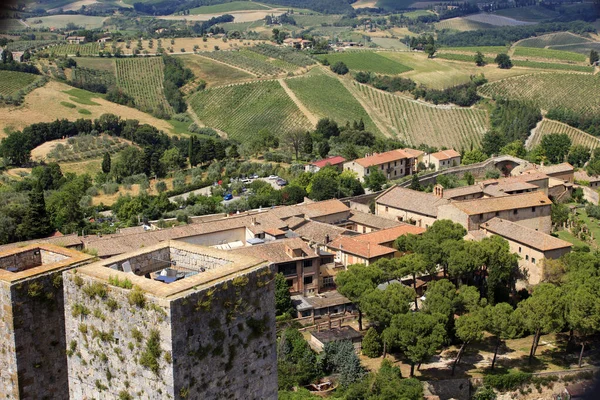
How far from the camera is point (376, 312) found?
29.4 m

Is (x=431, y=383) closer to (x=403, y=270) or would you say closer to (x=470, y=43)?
(x=403, y=270)

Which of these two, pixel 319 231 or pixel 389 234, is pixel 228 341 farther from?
pixel 319 231

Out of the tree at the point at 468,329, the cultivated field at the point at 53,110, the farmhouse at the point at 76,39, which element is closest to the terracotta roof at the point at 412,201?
the tree at the point at 468,329

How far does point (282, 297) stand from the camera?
32.1 meters

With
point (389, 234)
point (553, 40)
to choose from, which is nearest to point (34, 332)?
point (389, 234)

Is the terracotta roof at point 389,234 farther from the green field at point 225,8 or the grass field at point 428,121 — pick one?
the green field at point 225,8

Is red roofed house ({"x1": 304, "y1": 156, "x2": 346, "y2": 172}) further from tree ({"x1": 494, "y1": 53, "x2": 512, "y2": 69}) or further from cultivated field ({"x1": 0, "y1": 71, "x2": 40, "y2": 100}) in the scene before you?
tree ({"x1": 494, "y1": 53, "x2": 512, "y2": 69})

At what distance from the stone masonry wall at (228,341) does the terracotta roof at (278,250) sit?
80.5ft

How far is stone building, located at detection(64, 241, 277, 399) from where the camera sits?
8055mm

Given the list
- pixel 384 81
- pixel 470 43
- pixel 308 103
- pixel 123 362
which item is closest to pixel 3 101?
pixel 308 103

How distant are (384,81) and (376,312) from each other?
2790 inches

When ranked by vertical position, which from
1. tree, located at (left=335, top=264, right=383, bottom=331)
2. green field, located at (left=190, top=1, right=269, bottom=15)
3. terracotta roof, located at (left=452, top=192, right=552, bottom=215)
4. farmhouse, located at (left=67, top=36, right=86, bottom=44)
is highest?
green field, located at (left=190, top=1, right=269, bottom=15)

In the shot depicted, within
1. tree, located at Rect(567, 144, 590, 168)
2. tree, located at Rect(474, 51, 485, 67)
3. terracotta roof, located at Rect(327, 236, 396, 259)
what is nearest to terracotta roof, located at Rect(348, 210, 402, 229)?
terracotta roof, located at Rect(327, 236, 396, 259)

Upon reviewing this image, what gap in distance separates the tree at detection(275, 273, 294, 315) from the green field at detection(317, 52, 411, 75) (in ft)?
243
